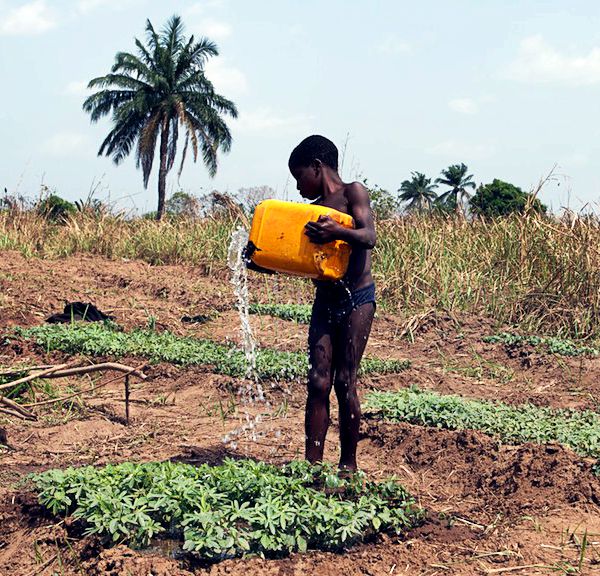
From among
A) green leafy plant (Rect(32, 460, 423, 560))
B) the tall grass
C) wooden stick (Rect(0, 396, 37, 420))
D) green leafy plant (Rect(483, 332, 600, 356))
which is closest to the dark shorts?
green leafy plant (Rect(32, 460, 423, 560))

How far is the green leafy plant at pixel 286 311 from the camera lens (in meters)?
8.89

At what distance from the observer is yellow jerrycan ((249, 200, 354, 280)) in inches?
152

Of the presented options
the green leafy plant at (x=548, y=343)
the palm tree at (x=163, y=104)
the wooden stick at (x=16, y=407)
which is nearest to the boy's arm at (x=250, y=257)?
the wooden stick at (x=16, y=407)

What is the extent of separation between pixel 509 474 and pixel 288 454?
120 cm

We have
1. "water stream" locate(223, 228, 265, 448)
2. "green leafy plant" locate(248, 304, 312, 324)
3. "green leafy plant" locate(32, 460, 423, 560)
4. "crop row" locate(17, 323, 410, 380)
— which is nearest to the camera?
"green leafy plant" locate(32, 460, 423, 560)

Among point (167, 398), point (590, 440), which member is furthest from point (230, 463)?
point (167, 398)

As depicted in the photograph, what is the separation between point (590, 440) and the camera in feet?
15.5

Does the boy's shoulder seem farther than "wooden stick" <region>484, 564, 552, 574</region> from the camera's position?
Yes

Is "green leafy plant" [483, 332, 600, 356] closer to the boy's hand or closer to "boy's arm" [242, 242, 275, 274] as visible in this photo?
"boy's arm" [242, 242, 275, 274]

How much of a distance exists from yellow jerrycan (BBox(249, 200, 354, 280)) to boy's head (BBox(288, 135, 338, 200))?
192 millimetres

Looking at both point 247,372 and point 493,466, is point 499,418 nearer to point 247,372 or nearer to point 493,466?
point 493,466

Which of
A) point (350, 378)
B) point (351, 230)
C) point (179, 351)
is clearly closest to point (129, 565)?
point (350, 378)

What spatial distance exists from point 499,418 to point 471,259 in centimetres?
542

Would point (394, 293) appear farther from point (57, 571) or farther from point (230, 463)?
point (57, 571)
